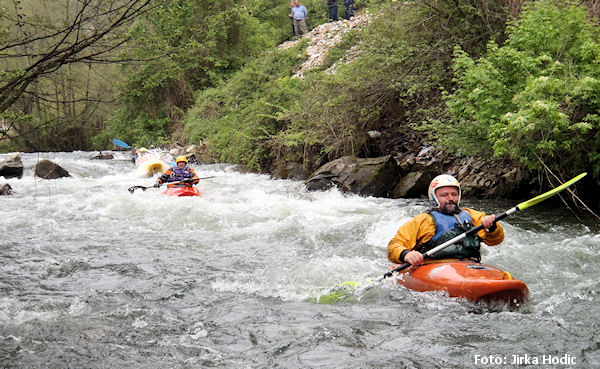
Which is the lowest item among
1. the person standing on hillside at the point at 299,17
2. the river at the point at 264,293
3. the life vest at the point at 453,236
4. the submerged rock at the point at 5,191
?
the river at the point at 264,293

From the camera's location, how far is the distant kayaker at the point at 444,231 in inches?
195

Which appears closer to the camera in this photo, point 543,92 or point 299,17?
point 543,92

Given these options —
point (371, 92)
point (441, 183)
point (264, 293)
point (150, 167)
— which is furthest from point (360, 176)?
point (150, 167)

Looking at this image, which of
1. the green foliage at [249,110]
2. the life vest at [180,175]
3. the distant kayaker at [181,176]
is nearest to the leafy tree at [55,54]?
the distant kayaker at [181,176]

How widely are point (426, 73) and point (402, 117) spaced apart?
139 cm

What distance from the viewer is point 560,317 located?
164 inches

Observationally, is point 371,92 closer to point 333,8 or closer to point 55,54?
point 55,54

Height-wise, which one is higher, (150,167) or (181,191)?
(150,167)

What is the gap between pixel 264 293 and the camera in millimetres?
5191

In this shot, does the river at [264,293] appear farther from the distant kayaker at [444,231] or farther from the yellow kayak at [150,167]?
the yellow kayak at [150,167]

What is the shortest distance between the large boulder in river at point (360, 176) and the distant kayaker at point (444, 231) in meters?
5.01

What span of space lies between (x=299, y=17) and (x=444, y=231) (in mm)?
20845

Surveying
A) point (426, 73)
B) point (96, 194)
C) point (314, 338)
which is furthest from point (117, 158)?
point (314, 338)

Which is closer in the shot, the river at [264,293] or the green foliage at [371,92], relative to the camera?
the river at [264,293]
